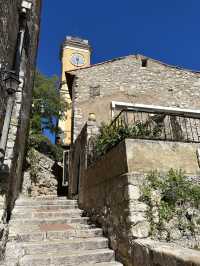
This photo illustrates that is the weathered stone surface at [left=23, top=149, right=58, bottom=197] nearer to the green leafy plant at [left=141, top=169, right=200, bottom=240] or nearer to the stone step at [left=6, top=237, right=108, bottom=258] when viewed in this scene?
the stone step at [left=6, top=237, right=108, bottom=258]

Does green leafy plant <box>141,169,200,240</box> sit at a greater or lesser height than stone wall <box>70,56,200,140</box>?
lesser

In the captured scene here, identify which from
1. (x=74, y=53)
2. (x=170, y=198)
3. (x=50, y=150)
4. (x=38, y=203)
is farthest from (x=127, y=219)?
(x=74, y=53)

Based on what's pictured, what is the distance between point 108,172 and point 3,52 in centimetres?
300

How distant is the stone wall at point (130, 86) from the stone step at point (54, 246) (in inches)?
255

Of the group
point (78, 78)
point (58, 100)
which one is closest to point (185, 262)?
point (78, 78)

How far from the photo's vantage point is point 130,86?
11.4 metres

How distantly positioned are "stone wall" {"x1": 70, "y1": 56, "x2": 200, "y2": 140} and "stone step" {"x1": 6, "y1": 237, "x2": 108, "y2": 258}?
6469 millimetres

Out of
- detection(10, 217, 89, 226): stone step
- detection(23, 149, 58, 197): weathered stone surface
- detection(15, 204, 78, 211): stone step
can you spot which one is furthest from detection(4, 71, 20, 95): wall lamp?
detection(23, 149, 58, 197): weathered stone surface

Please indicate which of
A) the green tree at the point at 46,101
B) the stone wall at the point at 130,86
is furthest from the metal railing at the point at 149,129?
the green tree at the point at 46,101

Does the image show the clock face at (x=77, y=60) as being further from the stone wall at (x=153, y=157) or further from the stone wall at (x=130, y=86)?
the stone wall at (x=153, y=157)

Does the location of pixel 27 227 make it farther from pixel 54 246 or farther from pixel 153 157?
pixel 153 157

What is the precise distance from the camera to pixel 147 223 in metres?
3.53

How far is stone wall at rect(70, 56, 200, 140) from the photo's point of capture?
35.4ft

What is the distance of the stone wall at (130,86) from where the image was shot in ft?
35.4
